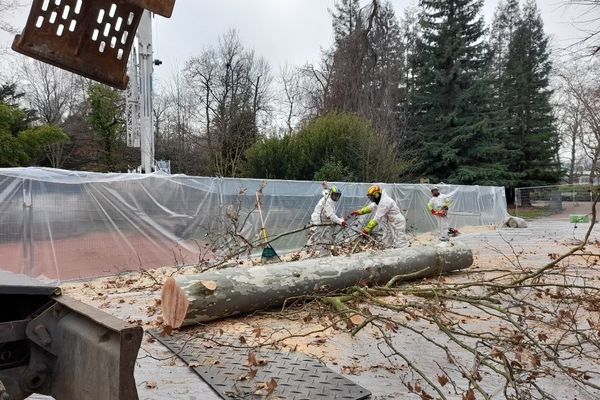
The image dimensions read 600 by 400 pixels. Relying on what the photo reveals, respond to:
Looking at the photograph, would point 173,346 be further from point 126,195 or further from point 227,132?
point 227,132

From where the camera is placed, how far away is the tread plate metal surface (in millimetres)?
3053

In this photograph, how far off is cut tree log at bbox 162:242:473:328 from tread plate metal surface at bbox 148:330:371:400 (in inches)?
12.5

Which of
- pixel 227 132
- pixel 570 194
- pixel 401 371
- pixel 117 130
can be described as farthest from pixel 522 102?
pixel 401 371

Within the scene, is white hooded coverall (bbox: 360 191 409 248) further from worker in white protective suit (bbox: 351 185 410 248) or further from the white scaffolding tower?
the white scaffolding tower

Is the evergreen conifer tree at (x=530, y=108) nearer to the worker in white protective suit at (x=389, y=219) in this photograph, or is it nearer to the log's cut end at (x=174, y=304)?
the worker in white protective suit at (x=389, y=219)

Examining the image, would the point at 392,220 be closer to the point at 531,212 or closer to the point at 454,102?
the point at 531,212

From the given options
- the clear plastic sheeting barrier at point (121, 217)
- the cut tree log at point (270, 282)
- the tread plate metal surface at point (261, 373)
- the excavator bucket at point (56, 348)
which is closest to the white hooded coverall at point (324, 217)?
the clear plastic sheeting barrier at point (121, 217)

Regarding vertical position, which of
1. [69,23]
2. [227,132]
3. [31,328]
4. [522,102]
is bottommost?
[31,328]

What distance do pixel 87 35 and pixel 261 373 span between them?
8.30 ft

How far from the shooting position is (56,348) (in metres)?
1.82

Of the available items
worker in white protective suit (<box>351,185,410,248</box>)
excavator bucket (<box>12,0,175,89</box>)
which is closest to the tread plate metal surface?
excavator bucket (<box>12,0,175,89</box>)

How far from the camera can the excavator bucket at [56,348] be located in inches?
63.6

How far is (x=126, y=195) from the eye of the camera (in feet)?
25.4

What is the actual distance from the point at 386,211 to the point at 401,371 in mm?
5969
